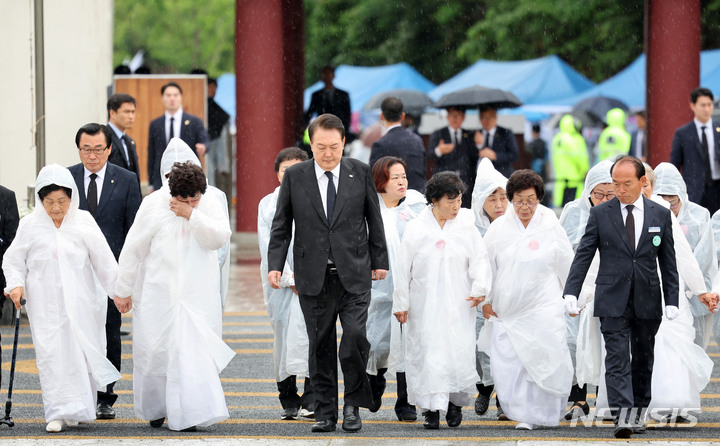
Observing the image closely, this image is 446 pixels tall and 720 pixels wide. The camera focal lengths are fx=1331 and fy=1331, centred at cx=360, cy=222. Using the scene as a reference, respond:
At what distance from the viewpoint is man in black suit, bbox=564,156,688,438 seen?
7988 mm

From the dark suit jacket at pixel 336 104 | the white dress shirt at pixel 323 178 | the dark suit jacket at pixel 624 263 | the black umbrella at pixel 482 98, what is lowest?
the dark suit jacket at pixel 624 263

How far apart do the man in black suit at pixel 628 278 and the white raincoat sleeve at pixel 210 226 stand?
213 cm

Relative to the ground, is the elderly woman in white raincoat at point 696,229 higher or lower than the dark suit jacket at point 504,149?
lower

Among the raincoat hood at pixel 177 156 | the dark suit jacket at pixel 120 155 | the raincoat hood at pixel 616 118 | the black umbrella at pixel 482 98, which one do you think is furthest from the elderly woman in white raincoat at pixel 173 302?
the raincoat hood at pixel 616 118

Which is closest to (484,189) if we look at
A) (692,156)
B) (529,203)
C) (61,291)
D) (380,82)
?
(529,203)

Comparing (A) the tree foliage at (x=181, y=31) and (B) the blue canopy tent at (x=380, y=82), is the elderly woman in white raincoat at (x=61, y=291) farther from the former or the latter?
(A) the tree foliage at (x=181, y=31)

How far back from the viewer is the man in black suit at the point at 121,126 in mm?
11711

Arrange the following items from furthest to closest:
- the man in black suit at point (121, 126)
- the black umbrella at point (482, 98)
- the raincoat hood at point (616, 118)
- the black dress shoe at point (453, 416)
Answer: the raincoat hood at point (616, 118) → the black umbrella at point (482, 98) → the man in black suit at point (121, 126) → the black dress shoe at point (453, 416)

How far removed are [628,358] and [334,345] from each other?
1.78 metres

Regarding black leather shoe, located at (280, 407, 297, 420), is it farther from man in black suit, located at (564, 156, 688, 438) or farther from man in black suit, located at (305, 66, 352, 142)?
man in black suit, located at (305, 66, 352, 142)

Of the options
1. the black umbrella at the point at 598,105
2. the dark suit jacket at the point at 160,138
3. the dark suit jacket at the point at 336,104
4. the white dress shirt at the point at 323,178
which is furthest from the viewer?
the black umbrella at the point at 598,105

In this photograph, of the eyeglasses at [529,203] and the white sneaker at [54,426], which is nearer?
the white sneaker at [54,426]

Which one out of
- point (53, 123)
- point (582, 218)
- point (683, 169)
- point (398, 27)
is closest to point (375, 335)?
point (582, 218)

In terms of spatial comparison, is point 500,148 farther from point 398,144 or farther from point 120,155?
point 120,155
